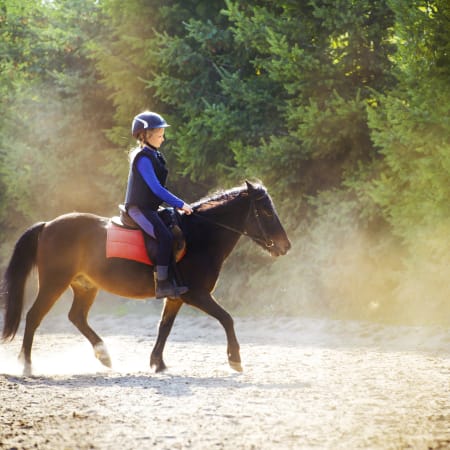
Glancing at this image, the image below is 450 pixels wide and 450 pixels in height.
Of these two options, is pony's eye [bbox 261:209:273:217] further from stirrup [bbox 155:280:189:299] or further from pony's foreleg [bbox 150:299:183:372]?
pony's foreleg [bbox 150:299:183:372]

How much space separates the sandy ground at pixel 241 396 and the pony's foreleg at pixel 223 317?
16 cm

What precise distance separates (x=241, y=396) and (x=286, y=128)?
435 inches

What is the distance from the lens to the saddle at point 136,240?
9.98 metres

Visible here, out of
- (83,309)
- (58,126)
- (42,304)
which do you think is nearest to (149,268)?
(83,309)

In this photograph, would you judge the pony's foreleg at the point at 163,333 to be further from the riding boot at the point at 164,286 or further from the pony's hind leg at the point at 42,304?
the pony's hind leg at the point at 42,304

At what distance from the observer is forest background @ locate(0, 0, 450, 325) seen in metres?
14.0

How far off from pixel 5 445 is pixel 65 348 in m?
7.45

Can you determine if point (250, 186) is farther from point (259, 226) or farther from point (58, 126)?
point (58, 126)

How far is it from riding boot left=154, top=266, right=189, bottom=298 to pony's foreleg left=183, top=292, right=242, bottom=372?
25cm

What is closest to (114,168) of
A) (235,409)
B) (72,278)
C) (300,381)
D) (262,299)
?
(262,299)

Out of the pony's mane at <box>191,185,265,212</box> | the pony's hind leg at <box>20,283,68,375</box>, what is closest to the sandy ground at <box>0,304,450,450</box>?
the pony's hind leg at <box>20,283,68,375</box>

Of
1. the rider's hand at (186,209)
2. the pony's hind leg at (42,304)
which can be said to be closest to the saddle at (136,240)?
the rider's hand at (186,209)

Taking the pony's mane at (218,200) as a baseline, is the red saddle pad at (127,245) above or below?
below

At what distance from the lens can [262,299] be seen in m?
18.5
